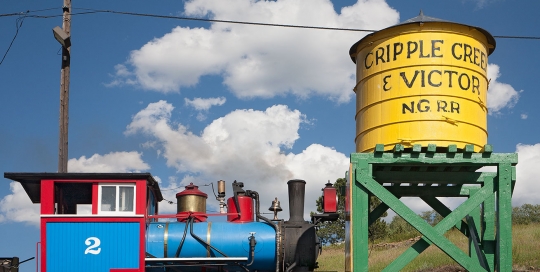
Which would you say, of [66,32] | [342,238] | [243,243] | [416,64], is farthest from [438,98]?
[342,238]

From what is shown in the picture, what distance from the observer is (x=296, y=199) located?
1513cm

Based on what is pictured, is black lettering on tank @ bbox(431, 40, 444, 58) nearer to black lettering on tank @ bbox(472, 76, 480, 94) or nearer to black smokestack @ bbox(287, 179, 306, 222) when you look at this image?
black lettering on tank @ bbox(472, 76, 480, 94)

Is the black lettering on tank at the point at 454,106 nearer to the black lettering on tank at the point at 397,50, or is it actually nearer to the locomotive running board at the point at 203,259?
the black lettering on tank at the point at 397,50

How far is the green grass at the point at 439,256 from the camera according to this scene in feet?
77.5

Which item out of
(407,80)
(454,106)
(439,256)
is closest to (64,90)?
(407,80)

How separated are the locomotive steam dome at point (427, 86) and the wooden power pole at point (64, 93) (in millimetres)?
8549

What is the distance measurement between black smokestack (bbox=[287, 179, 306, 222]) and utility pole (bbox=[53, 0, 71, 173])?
6.14 m

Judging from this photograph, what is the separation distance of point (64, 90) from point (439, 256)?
644 inches

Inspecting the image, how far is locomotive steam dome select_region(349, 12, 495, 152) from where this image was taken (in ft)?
39.8

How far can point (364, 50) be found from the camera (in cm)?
1320

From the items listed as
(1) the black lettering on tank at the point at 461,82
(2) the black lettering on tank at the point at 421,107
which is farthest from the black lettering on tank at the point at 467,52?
(2) the black lettering on tank at the point at 421,107

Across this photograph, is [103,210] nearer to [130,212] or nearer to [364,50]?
[130,212]

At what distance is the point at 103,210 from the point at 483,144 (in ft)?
25.4

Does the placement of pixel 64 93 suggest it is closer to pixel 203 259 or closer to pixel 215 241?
pixel 215 241
